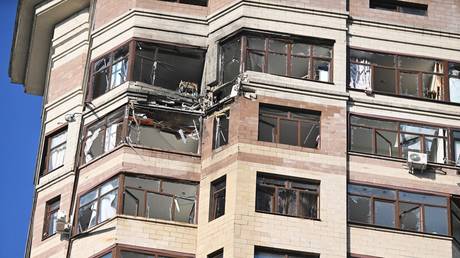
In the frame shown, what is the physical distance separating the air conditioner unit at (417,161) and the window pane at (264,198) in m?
4.15

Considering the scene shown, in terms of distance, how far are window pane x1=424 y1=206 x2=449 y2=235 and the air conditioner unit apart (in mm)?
1190

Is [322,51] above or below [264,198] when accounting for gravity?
above

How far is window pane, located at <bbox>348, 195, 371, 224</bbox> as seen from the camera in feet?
131

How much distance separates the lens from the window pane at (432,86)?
43.0 m

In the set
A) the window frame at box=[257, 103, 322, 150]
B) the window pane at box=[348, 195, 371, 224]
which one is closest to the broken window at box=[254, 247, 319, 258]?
the window pane at box=[348, 195, 371, 224]

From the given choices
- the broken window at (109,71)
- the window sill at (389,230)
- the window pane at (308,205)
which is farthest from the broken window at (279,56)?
the window sill at (389,230)

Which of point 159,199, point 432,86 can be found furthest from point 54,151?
point 432,86

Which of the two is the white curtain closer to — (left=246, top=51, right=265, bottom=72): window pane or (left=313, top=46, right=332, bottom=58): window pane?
(left=313, top=46, right=332, bottom=58): window pane

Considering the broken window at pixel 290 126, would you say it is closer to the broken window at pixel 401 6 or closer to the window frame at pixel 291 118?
the window frame at pixel 291 118

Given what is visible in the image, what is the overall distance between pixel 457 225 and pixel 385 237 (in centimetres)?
262

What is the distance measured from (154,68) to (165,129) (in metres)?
1.91

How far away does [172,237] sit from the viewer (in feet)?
129

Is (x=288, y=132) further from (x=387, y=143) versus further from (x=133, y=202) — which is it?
(x=133, y=202)

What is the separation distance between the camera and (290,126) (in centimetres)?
4088
